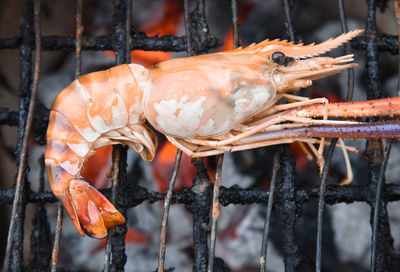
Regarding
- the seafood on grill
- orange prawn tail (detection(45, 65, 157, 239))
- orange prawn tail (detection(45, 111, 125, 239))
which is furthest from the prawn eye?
orange prawn tail (detection(45, 111, 125, 239))

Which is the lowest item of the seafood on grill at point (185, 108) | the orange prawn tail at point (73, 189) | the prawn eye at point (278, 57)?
the orange prawn tail at point (73, 189)

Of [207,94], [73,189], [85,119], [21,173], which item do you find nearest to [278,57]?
[207,94]

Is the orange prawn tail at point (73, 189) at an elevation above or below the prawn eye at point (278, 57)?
below

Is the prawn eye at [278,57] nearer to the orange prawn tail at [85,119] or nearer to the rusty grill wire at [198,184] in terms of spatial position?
the rusty grill wire at [198,184]

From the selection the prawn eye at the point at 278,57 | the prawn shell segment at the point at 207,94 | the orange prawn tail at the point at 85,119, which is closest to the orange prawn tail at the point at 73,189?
the orange prawn tail at the point at 85,119

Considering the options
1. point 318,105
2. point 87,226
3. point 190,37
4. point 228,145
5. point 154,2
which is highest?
point 154,2

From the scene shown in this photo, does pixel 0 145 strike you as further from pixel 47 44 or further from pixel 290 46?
pixel 290 46

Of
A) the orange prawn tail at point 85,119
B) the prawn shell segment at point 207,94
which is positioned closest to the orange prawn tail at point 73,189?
the orange prawn tail at point 85,119

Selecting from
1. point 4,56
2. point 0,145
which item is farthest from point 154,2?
point 0,145
